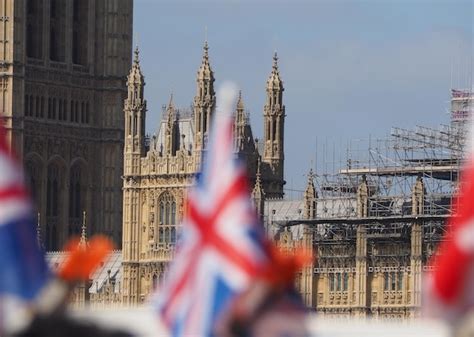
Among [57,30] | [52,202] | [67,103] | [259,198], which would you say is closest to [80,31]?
[57,30]

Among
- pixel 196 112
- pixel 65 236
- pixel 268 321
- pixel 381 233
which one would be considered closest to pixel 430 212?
pixel 381 233

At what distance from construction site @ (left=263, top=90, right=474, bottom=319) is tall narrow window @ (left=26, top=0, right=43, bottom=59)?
2784 centimetres

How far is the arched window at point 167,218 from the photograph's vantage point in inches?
3398

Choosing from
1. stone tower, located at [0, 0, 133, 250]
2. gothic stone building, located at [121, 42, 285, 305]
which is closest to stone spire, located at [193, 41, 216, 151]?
gothic stone building, located at [121, 42, 285, 305]

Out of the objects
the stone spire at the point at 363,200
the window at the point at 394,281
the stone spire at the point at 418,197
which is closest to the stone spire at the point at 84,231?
the stone spire at the point at 363,200

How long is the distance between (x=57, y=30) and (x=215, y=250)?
93136 millimetres

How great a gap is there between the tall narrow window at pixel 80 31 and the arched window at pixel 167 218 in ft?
71.2

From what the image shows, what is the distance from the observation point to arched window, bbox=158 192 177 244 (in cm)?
8630

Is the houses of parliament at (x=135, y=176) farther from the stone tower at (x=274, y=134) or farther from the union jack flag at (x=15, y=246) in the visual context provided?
the union jack flag at (x=15, y=246)

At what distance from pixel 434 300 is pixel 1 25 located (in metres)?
92.0

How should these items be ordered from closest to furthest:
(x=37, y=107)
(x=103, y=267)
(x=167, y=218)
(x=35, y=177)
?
(x=167, y=218)
(x=103, y=267)
(x=35, y=177)
(x=37, y=107)

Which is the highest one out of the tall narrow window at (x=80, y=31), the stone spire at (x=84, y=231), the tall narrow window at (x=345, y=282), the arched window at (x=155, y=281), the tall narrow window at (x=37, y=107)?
the tall narrow window at (x=80, y=31)

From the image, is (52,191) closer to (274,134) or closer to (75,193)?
(75,193)

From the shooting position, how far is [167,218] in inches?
3410
